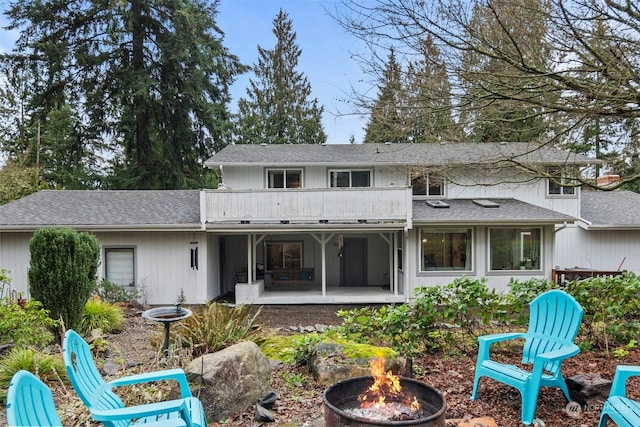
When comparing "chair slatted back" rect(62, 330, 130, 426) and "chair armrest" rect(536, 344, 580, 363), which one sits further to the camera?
"chair armrest" rect(536, 344, 580, 363)

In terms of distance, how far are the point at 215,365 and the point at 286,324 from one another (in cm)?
569

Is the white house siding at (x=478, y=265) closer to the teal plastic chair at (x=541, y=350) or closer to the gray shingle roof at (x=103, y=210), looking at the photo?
the gray shingle roof at (x=103, y=210)

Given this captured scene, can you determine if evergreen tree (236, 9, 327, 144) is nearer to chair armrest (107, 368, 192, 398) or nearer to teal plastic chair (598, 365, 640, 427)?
chair armrest (107, 368, 192, 398)

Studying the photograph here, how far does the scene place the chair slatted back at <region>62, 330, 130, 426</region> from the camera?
2525 millimetres

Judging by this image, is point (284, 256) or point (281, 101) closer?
point (284, 256)

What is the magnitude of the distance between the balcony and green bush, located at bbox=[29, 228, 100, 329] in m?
5.28

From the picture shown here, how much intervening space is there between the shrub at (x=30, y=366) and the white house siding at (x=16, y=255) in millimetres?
8287

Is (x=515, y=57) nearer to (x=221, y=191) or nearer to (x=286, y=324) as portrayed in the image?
(x=286, y=324)

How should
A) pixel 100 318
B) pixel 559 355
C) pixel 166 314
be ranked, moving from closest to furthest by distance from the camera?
pixel 559 355 → pixel 166 314 → pixel 100 318

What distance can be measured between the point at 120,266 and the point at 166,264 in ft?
4.34

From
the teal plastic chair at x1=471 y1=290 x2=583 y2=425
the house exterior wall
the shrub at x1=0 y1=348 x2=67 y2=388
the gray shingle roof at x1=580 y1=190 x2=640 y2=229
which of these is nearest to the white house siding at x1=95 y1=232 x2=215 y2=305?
the house exterior wall

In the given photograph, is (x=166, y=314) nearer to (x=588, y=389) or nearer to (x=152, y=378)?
(x=152, y=378)

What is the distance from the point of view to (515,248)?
1220 centimetres

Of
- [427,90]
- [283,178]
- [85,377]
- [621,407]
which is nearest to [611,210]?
[283,178]
